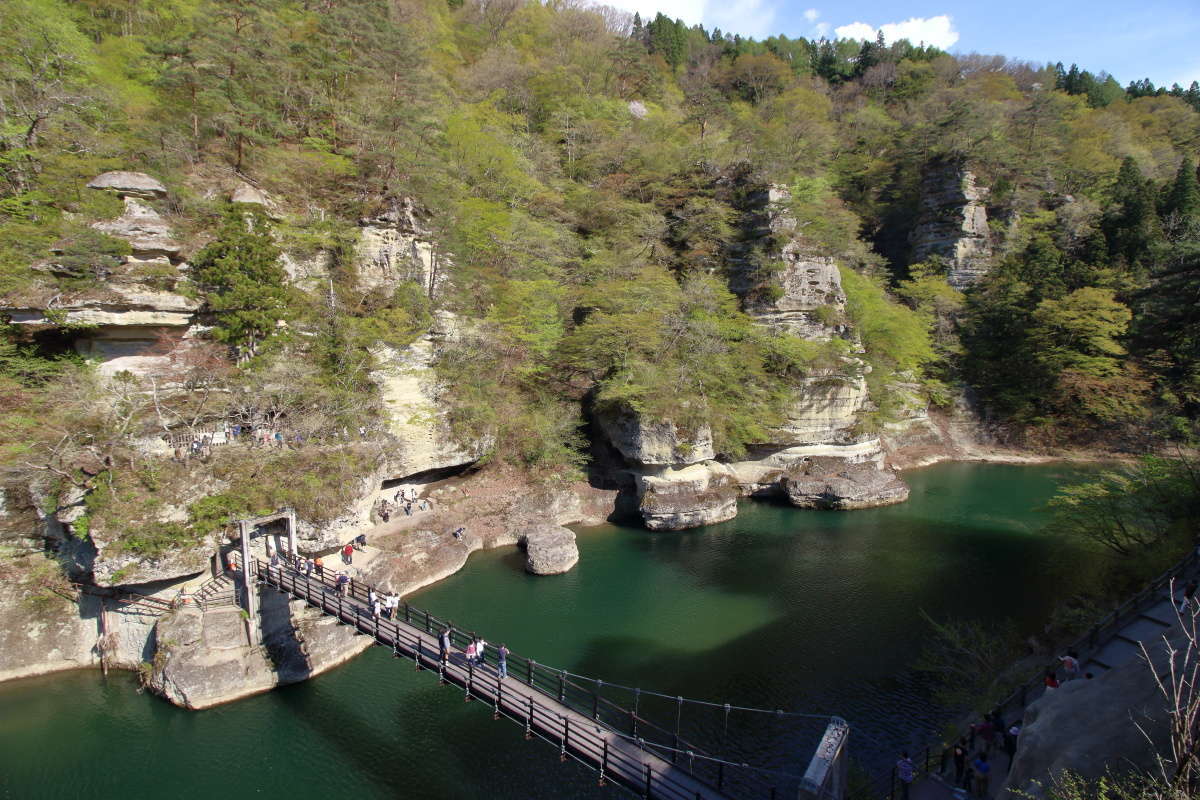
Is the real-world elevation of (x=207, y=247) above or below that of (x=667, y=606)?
above

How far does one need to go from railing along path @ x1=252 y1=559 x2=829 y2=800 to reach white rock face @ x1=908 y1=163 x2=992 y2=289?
39.5 metres

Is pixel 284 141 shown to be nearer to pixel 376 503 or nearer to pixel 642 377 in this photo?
pixel 376 503

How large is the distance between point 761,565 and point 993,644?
8252mm

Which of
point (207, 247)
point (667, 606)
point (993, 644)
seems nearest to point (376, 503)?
point (207, 247)

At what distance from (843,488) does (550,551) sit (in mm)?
15525

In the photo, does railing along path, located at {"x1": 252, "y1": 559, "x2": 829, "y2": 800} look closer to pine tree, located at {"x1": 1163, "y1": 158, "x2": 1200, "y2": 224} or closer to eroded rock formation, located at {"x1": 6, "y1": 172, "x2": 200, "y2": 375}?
eroded rock formation, located at {"x1": 6, "y1": 172, "x2": 200, "y2": 375}

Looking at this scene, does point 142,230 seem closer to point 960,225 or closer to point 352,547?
point 352,547

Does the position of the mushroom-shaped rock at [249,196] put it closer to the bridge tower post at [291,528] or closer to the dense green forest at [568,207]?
the dense green forest at [568,207]

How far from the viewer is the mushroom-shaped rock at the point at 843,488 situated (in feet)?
88.4

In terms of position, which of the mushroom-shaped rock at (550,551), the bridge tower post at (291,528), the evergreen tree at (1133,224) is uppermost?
the evergreen tree at (1133,224)

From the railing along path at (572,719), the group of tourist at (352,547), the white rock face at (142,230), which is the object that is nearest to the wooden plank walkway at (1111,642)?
the railing along path at (572,719)

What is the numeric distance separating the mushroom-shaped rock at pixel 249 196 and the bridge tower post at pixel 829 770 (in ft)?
77.0

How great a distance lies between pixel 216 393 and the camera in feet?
56.3

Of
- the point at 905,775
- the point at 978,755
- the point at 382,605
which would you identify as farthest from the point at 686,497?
the point at 978,755
